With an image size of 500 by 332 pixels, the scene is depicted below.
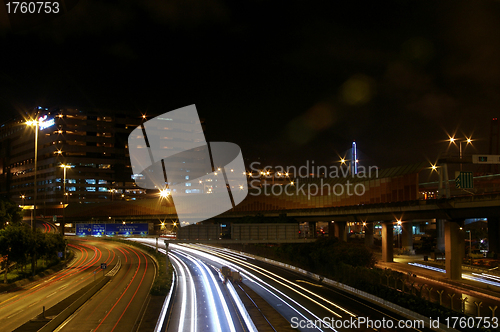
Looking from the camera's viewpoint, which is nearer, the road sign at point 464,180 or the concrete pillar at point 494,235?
the road sign at point 464,180

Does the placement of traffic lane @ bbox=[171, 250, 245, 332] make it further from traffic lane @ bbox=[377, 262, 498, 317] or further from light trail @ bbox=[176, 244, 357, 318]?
traffic lane @ bbox=[377, 262, 498, 317]

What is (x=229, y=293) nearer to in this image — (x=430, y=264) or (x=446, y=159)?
(x=446, y=159)

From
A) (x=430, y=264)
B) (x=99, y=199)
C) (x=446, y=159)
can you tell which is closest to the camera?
(x=446, y=159)

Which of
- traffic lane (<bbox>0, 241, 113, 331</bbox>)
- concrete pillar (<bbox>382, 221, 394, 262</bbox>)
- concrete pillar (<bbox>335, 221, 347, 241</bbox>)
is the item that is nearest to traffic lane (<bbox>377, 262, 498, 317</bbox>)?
concrete pillar (<bbox>382, 221, 394, 262</bbox>)

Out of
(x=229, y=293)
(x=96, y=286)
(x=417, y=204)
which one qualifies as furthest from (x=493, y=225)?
(x=96, y=286)

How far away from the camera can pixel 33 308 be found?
104 feet

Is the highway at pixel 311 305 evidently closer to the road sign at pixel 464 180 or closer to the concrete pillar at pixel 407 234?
the road sign at pixel 464 180

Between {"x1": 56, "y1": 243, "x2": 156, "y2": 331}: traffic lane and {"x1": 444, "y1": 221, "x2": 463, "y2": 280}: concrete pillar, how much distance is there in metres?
30.8

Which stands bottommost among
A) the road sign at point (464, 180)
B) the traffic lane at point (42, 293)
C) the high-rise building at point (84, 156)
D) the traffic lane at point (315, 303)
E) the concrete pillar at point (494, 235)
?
the traffic lane at point (42, 293)

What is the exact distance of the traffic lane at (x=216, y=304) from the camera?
79.5ft

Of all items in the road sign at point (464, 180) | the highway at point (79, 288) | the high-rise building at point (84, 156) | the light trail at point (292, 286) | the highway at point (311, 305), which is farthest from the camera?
the high-rise building at point (84, 156)

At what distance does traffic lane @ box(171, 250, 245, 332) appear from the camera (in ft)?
79.5

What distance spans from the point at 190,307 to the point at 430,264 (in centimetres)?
3854

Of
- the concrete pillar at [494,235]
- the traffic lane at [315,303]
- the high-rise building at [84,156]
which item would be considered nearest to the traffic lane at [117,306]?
the traffic lane at [315,303]
